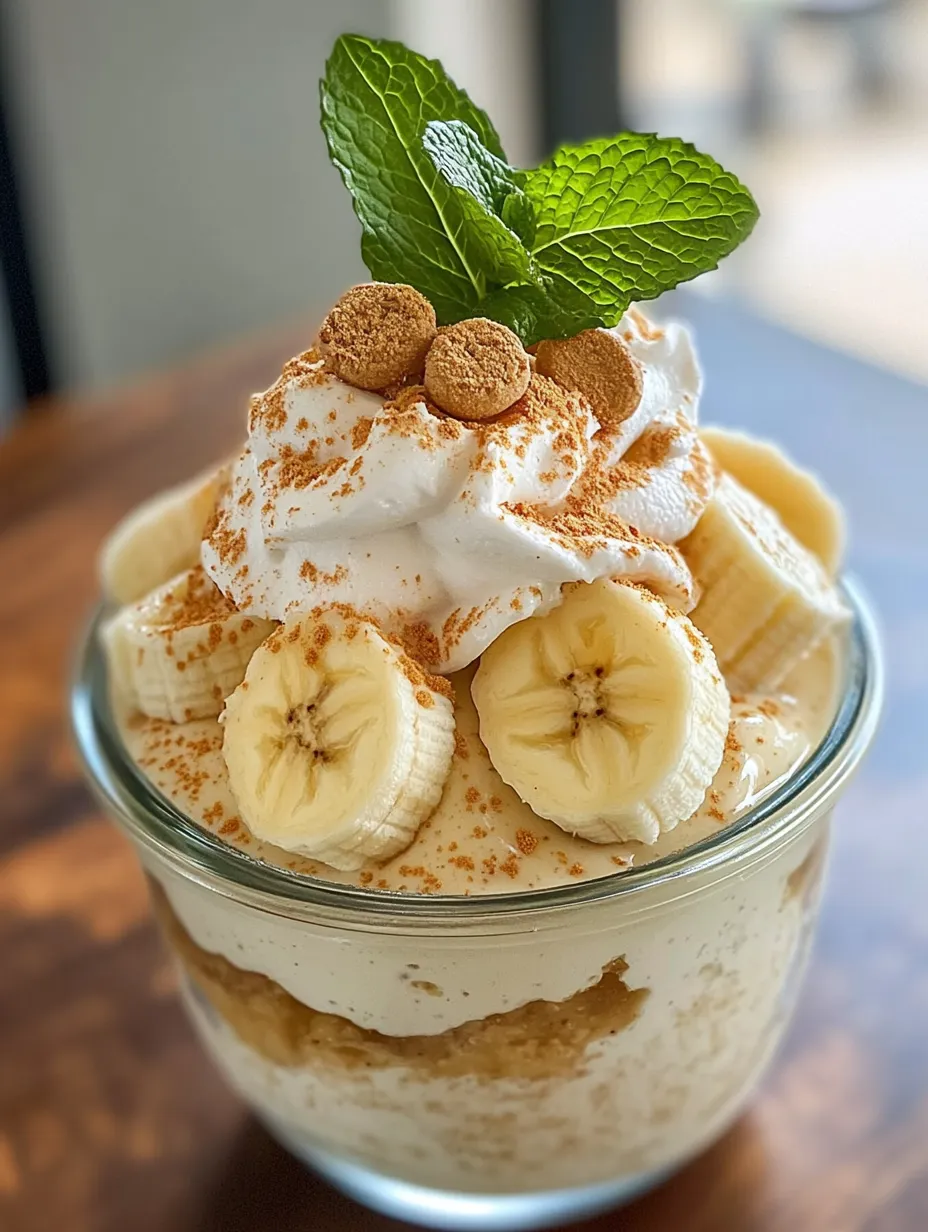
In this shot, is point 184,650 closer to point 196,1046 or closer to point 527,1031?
point 527,1031

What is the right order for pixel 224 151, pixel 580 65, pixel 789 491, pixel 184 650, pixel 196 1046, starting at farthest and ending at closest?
pixel 224 151, pixel 580 65, pixel 196 1046, pixel 789 491, pixel 184 650

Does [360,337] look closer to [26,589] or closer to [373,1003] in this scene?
[373,1003]

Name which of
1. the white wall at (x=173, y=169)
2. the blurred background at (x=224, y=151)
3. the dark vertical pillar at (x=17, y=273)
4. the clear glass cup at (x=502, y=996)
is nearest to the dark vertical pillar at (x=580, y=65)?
the blurred background at (x=224, y=151)

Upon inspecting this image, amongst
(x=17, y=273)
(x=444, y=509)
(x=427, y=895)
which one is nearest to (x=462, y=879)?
(x=427, y=895)

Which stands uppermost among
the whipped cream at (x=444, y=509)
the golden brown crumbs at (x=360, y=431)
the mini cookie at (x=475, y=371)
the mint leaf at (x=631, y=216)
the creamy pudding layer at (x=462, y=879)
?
the mint leaf at (x=631, y=216)

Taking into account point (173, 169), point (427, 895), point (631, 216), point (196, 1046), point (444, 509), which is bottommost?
point (196, 1046)

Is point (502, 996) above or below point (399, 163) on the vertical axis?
below

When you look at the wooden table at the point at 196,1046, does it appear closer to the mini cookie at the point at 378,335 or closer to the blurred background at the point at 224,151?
the mini cookie at the point at 378,335

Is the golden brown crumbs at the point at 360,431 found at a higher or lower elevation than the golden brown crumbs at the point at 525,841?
higher
